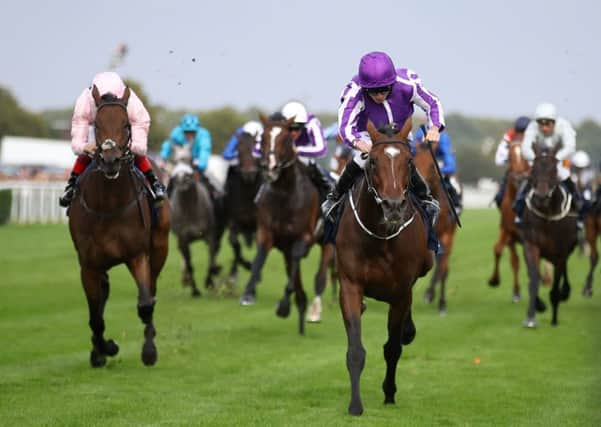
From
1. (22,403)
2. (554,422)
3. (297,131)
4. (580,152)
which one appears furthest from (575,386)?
(580,152)

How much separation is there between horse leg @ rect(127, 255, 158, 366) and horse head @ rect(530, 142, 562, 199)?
6.19m

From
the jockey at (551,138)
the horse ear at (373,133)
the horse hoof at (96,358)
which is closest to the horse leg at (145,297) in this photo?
the horse hoof at (96,358)

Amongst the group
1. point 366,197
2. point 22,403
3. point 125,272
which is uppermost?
point 366,197

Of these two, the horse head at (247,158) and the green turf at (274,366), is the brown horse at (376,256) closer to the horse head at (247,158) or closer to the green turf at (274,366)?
the green turf at (274,366)

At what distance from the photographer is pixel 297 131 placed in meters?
15.4

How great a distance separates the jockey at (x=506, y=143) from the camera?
60.1ft

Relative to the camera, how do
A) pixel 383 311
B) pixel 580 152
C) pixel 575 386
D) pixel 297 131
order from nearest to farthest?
pixel 575 386 < pixel 297 131 < pixel 383 311 < pixel 580 152

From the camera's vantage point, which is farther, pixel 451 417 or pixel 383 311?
pixel 383 311

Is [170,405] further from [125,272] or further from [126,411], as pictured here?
[125,272]

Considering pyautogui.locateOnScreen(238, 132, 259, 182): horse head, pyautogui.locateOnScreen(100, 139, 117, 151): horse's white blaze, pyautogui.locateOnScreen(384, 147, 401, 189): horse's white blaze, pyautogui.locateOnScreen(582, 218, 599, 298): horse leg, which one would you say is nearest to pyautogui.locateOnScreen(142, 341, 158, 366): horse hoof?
pyautogui.locateOnScreen(100, 139, 117, 151): horse's white blaze

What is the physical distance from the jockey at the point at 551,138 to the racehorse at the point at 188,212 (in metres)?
5.86

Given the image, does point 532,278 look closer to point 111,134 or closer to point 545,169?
point 545,169

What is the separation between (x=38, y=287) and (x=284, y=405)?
11673 millimetres

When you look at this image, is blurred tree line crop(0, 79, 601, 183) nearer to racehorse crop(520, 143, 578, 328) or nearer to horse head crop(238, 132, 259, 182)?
horse head crop(238, 132, 259, 182)
